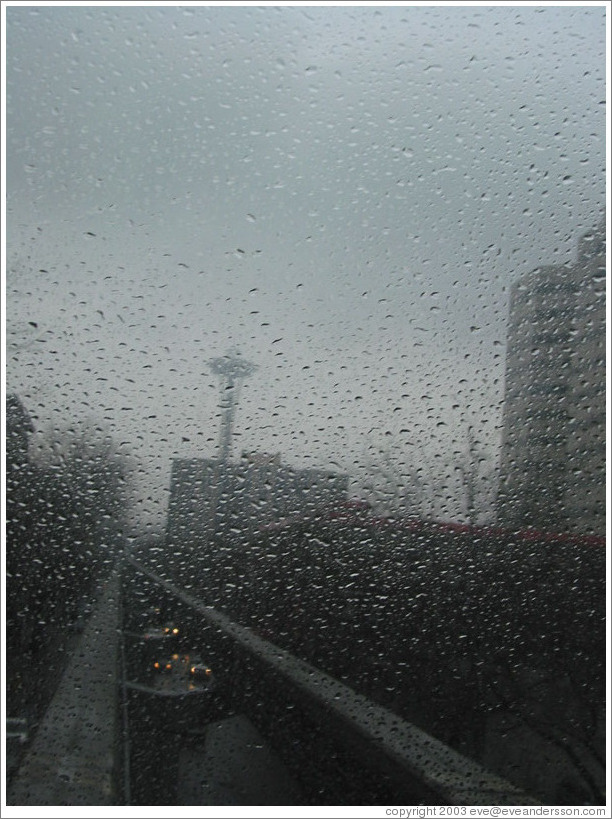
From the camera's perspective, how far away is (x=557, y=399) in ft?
5.56

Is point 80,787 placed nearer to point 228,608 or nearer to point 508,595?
point 228,608

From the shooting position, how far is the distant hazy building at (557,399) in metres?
1.64

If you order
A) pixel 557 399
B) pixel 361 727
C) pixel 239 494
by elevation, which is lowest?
pixel 361 727

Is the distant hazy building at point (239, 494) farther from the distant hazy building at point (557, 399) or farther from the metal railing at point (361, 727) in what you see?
the distant hazy building at point (557, 399)

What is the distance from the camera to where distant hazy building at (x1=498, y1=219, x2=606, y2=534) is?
164cm

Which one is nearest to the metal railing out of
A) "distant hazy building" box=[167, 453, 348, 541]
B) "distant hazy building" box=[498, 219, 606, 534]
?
"distant hazy building" box=[167, 453, 348, 541]

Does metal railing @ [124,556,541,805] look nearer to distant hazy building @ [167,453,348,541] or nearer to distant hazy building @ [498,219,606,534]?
distant hazy building @ [167,453,348,541]

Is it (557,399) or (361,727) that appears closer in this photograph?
(361,727)

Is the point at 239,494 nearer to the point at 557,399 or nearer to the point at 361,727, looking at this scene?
the point at 361,727

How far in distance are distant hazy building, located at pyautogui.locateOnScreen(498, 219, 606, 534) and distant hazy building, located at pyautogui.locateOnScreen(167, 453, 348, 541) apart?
0.46 m

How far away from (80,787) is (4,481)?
658mm

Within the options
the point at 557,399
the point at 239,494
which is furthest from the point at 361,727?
the point at 557,399

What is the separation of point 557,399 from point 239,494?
2.75 ft

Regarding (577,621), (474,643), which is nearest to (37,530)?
(474,643)
